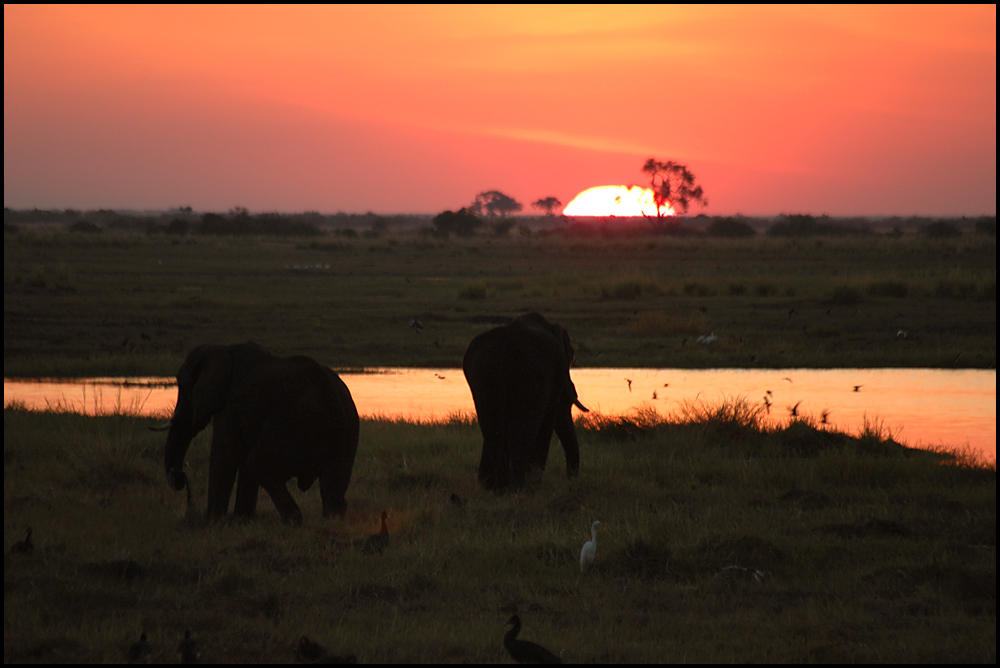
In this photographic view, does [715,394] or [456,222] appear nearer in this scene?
[715,394]

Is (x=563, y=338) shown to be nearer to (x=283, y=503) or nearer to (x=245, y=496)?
(x=283, y=503)

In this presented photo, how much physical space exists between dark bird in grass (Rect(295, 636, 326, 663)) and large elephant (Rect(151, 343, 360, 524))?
8.32ft

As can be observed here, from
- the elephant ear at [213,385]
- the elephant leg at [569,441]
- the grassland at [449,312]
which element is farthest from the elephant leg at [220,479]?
the grassland at [449,312]

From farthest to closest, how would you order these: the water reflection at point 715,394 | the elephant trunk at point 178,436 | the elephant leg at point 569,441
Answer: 1. the water reflection at point 715,394
2. the elephant leg at point 569,441
3. the elephant trunk at point 178,436

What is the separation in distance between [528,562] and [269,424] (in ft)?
6.94

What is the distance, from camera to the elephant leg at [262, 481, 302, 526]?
24.4 feet

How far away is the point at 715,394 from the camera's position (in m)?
15.5

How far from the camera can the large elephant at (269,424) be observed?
23.9ft

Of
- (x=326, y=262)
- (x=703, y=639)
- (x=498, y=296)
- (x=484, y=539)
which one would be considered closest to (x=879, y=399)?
(x=484, y=539)

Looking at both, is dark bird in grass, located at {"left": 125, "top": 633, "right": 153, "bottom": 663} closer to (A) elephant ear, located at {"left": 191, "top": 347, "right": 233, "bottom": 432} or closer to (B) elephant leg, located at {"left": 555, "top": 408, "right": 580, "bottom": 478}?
(A) elephant ear, located at {"left": 191, "top": 347, "right": 233, "bottom": 432}

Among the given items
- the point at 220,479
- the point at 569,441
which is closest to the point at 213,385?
the point at 220,479

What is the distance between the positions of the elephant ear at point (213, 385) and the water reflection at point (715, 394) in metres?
5.19

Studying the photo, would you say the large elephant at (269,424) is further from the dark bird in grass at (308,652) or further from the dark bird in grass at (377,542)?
the dark bird in grass at (308,652)

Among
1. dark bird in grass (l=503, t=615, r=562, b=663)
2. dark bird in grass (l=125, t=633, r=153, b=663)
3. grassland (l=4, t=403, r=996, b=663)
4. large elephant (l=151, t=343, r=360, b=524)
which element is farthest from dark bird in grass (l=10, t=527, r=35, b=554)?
dark bird in grass (l=503, t=615, r=562, b=663)
